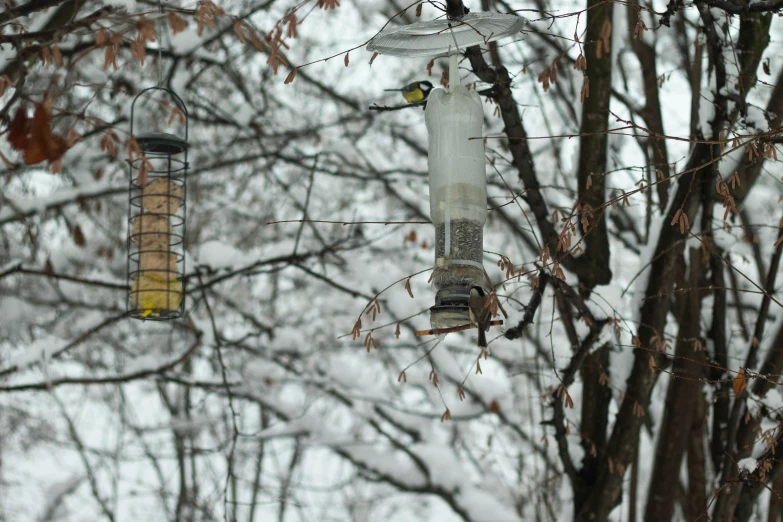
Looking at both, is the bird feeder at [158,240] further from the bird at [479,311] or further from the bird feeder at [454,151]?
the bird at [479,311]

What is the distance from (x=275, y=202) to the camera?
948 centimetres

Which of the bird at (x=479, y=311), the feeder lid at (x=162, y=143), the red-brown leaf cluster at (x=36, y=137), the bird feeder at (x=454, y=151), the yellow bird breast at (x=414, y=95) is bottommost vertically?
the bird at (x=479, y=311)

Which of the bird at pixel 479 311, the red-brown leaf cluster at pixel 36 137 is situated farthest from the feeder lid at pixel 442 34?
the red-brown leaf cluster at pixel 36 137

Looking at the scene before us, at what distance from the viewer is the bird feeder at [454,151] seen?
110 inches

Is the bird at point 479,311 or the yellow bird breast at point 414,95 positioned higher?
the yellow bird breast at point 414,95

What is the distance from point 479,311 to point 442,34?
0.94 metres

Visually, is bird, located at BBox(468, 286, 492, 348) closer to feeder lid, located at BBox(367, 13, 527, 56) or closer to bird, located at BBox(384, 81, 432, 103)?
feeder lid, located at BBox(367, 13, 527, 56)

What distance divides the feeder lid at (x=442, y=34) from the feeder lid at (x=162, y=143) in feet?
5.28

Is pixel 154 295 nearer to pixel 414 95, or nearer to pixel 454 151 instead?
pixel 414 95

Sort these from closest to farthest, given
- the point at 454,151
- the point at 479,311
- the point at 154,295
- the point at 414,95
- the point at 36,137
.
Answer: the point at 36,137, the point at 479,311, the point at 454,151, the point at 414,95, the point at 154,295

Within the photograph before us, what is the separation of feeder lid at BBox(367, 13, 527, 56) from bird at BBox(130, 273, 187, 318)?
6.64 feet

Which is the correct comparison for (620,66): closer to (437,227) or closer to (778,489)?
(778,489)

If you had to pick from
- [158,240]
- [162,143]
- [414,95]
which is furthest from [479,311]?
[158,240]

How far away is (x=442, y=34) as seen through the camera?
289 cm
